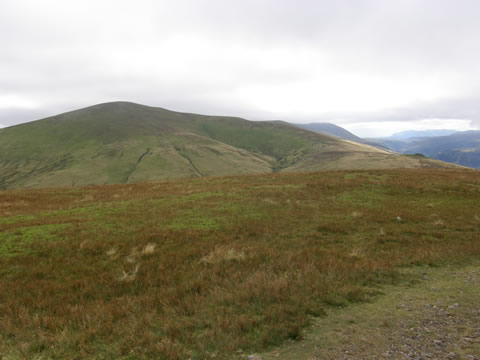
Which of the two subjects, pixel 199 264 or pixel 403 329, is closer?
pixel 403 329

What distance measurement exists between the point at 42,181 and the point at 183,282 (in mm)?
206544

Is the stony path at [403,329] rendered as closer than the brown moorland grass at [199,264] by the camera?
Yes

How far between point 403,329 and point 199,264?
6.96 metres

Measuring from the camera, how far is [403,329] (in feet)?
20.5

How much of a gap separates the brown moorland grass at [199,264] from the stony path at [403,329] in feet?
1.41

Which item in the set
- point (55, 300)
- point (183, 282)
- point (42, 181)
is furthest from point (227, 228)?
point (42, 181)

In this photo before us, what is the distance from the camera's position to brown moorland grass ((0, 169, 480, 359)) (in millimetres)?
6297

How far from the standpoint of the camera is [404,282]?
29.2 feet

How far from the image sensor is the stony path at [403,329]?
5.48 metres

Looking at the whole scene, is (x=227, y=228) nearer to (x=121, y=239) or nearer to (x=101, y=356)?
(x=121, y=239)

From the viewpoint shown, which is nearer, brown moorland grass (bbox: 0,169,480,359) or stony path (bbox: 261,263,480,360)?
stony path (bbox: 261,263,480,360)

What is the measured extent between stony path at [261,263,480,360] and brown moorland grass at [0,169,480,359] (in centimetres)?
43

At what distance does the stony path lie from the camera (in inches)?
216

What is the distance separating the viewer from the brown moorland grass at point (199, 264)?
6297 mm
